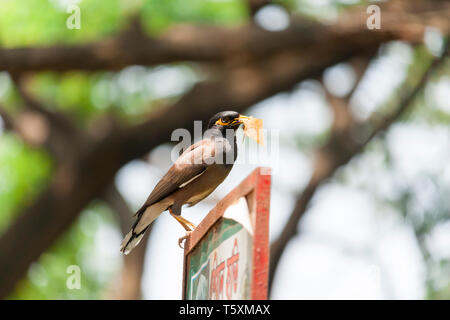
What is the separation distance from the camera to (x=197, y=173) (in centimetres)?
471

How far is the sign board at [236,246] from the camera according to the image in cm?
250

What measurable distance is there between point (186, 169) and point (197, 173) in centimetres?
9

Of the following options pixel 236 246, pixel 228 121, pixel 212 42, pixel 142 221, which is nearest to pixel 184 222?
pixel 142 221

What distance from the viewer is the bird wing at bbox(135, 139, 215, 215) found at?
4.69m

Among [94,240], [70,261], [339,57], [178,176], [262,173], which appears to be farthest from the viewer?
[94,240]

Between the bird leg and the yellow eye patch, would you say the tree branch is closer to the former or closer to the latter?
the bird leg

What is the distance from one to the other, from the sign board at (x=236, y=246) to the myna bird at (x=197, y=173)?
121cm

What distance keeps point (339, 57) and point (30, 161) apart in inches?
206

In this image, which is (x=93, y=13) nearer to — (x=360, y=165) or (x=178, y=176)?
A: (x=360, y=165)

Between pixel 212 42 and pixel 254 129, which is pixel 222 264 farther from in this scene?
pixel 212 42

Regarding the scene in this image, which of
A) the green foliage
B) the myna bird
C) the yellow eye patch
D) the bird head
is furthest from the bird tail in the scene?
the green foliage

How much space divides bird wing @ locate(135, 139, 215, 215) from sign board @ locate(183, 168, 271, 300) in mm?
1226

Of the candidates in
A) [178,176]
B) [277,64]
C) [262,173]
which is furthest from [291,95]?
[262,173]

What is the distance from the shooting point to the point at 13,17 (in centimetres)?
1173
